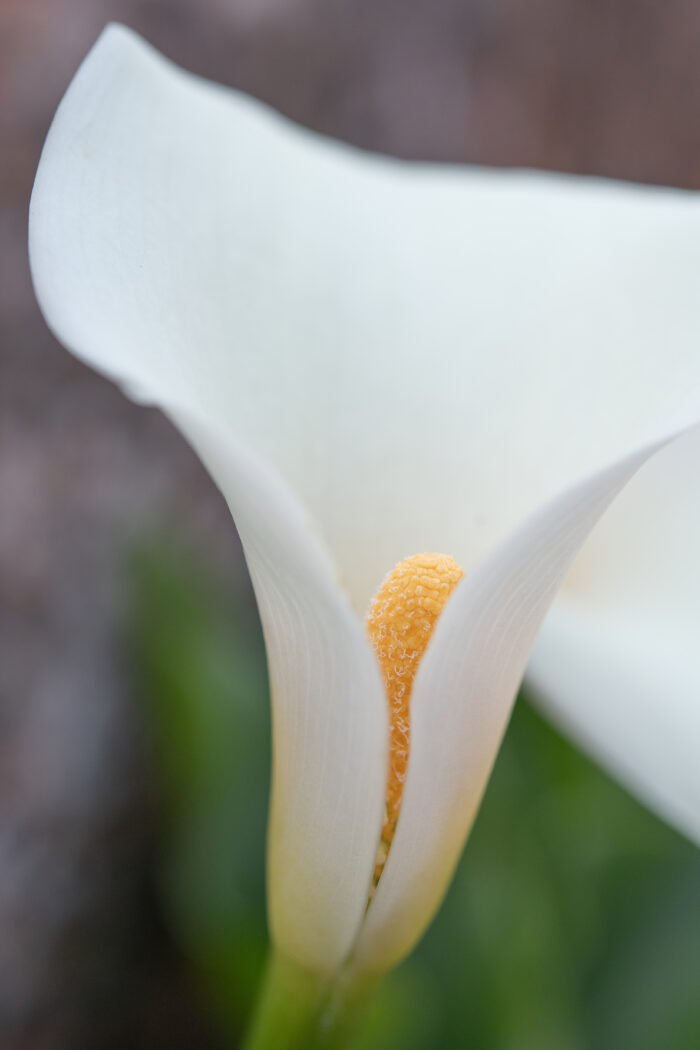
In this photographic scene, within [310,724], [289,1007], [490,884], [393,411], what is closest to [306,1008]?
[289,1007]

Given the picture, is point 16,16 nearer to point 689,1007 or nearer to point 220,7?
point 220,7

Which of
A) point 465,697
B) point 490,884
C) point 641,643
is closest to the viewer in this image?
point 465,697

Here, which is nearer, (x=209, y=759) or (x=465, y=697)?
(x=465, y=697)

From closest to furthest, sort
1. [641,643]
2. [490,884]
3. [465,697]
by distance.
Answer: [465,697]
[641,643]
[490,884]

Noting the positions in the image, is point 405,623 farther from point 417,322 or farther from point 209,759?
point 209,759

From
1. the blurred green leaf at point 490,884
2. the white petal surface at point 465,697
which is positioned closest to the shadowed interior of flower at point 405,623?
the white petal surface at point 465,697

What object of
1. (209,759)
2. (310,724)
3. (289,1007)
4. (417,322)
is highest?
(417,322)

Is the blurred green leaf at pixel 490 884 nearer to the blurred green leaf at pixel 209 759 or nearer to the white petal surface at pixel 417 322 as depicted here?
the blurred green leaf at pixel 209 759
